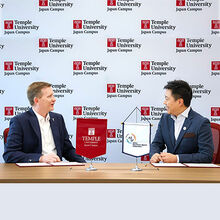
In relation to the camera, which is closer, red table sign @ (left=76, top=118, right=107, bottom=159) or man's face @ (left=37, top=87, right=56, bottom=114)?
red table sign @ (left=76, top=118, right=107, bottom=159)

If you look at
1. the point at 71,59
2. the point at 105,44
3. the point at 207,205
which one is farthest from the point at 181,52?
the point at 207,205

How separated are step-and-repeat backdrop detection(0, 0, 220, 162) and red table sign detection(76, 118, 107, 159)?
220 centimetres

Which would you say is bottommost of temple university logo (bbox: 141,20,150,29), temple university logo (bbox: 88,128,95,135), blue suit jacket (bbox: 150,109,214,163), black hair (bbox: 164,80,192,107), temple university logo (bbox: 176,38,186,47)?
blue suit jacket (bbox: 150,109,214,163)

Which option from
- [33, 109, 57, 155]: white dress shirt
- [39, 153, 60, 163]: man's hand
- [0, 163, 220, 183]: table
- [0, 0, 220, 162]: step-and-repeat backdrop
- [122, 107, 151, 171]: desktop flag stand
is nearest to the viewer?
[0, 163, 220, 183]: table

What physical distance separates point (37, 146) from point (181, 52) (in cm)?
240

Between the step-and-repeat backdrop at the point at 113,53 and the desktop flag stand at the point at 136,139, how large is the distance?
2086mm

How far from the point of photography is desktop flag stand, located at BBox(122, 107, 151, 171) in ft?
8.72

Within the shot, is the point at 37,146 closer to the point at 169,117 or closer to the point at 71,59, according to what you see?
the point at 169,117

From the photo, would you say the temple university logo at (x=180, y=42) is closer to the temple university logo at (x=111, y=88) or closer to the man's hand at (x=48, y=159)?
the temple university logo at (x=111, y=88)

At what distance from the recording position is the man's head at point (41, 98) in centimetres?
353

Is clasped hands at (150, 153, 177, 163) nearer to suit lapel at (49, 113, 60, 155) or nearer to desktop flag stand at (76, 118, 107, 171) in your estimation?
desktop flag stand at (76, 118, 107, 171)

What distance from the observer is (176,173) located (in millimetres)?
2498

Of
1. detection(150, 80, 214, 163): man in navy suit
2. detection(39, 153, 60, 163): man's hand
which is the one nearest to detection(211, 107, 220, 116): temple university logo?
detection(150, 80, 214, 163): man in navy suit

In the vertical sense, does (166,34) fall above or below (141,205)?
above
